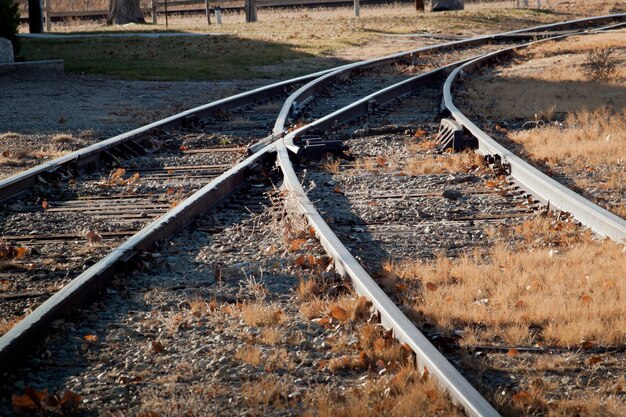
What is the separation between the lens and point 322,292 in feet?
17.6

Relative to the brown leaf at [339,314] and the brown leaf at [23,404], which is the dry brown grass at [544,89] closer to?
the brown leaf at [339,314]

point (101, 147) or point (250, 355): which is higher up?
point (101, 147)

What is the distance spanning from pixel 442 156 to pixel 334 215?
2645 millimetres

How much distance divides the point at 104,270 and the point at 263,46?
67.4 feet

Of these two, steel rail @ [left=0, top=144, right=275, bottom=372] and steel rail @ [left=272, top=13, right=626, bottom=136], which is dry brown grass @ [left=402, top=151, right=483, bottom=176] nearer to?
steel rail @ [left=0, top=144, right=275, bottom=372]

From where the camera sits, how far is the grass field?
Result: 20359 millimetres

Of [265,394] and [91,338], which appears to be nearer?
[265,394]

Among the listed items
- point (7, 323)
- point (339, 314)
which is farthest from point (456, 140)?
point (7, 323)

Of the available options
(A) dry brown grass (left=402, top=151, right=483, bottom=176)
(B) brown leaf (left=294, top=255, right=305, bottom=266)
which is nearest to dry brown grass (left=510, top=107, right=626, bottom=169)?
(A) dry brown grass (left=402, top=151, right=483, bottom=176)

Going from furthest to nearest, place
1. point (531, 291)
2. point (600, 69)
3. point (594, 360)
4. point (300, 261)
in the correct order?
1. point (600, 69)
2. point (300, 261)
3. point (531, 291)
4. point (594, 360)

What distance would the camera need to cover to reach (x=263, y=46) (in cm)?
2544

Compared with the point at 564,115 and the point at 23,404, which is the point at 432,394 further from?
the point at 564,115

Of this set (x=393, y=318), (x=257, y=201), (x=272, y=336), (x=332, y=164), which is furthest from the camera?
(x=332, y=164)

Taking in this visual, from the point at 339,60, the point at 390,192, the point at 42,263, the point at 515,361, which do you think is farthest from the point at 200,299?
the point at 339,60
